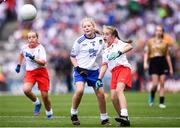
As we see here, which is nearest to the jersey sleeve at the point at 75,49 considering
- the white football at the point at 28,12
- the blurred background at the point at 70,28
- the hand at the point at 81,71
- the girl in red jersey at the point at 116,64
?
the hand at the point at 81,71

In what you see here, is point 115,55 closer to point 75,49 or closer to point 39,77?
point 75,49

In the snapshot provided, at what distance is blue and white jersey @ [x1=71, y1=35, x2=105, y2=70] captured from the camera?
14.7m

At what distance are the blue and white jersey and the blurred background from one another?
640 inches

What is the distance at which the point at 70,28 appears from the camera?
112 ft

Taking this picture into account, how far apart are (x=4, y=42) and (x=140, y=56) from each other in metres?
6.48

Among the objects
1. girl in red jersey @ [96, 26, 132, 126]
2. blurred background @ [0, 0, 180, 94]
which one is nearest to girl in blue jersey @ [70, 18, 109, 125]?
girl in red jersey @ [96, 26, 132, 126]

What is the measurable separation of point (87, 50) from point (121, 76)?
3.09 feet

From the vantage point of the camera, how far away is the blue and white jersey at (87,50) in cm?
1474

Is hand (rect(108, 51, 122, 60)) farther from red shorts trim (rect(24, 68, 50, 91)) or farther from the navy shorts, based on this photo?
red shorts trim (rect(24, 68, 50, 91))

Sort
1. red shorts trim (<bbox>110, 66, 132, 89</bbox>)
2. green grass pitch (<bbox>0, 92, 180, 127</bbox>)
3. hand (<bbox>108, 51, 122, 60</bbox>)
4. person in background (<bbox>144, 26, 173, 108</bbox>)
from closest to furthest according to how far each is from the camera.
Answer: hand (<bbox>108, 51, 122, 60</bbox>)
red shorts trim (<bbox>110, 66, 132, 89</bbox>)
green grass pitch (<bbox>0, 92, 180, 127</bbox>)
person in background (<bbox>144, 26, 173, 108</bbox>)

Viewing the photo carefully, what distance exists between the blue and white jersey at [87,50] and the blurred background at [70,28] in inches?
640

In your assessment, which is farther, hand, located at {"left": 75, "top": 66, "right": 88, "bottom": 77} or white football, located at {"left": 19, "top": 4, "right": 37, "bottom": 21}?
white football, located at {"left": 19, "top": 4, "right": 37, "bottom": 21}

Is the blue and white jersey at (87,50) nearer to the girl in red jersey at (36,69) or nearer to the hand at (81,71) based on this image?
the hand at (81,71)

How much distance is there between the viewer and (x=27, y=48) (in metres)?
16.6
